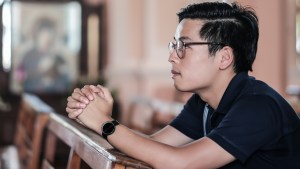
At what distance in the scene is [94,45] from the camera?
10531 millimetres

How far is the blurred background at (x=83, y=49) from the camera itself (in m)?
9.63

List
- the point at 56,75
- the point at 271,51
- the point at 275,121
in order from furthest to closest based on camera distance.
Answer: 1. the point at 56,75
2. the point at 271,51
3. the point at 275,121

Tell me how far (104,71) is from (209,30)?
8558 millimetres

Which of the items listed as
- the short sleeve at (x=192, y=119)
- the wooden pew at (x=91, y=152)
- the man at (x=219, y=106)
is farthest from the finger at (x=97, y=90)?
the short sleeve at (x=192, y=119)

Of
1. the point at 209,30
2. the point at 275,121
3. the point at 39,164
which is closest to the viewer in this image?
the point at 275,121

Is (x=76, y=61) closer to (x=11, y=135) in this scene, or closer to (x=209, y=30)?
(x=11, y=135)

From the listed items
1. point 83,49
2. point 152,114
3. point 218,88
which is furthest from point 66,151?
point 83,49

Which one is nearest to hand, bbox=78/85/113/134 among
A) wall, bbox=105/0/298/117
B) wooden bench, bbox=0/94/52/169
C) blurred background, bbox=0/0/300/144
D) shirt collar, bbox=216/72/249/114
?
shirt collar, bbox=216/72/249/114

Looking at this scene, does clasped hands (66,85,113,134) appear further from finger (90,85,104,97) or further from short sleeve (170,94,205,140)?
short sleeve (170,94,205,140)

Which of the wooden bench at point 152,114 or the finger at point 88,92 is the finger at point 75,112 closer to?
the finger at point 88,92

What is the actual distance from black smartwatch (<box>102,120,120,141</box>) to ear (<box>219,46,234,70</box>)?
0.47m

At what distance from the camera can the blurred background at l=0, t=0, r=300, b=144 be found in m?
9.63

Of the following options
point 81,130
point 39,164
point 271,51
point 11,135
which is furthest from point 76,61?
point 81,130

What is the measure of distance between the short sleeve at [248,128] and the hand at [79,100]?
42 centimetres
